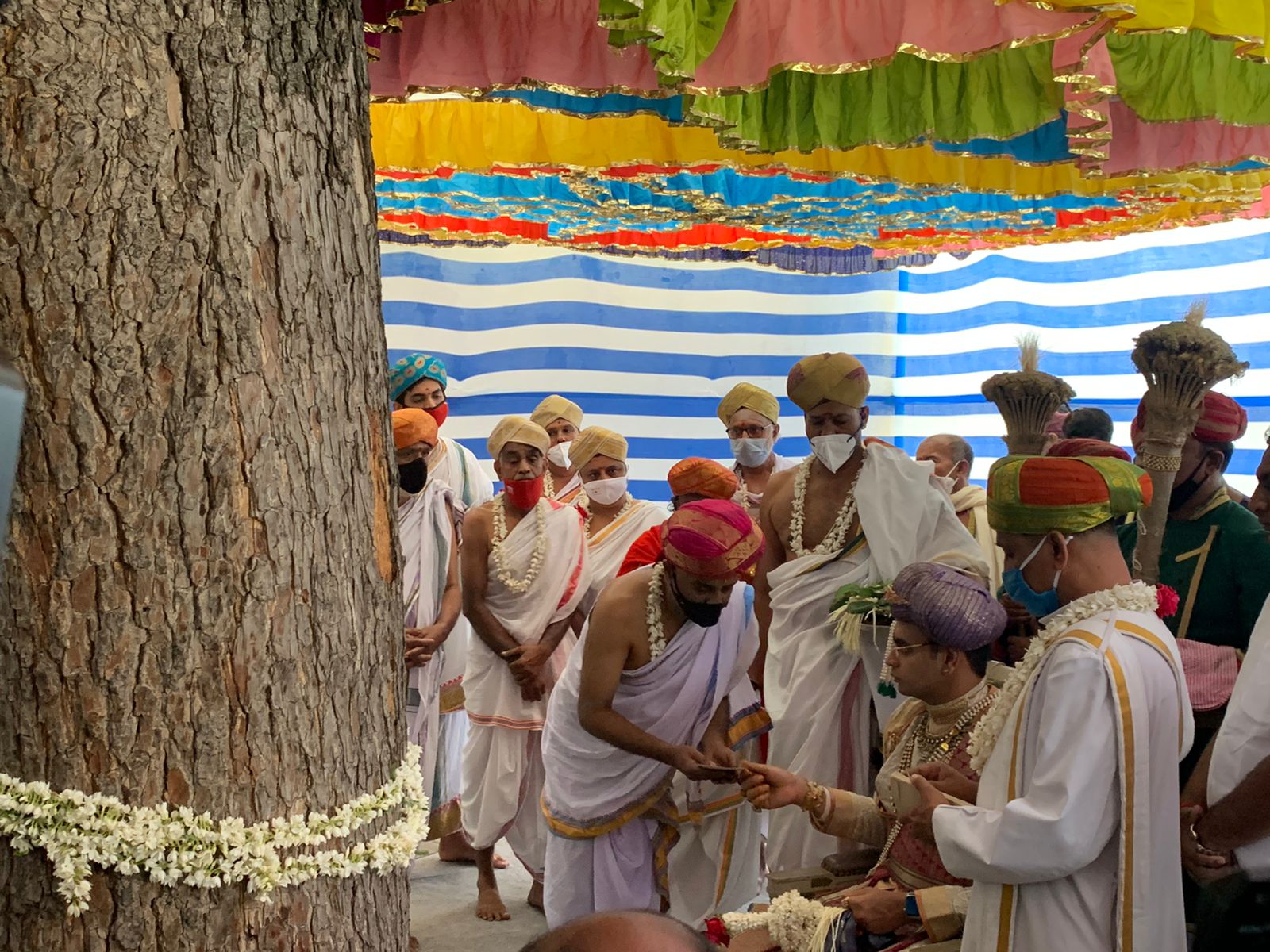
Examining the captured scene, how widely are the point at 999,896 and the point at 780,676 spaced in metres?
2.08

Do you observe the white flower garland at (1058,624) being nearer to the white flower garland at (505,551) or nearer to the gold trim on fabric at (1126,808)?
the gold trim on fabric at (1126,808)

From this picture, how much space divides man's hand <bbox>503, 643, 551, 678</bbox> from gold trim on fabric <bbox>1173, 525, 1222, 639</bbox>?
8.05 ft

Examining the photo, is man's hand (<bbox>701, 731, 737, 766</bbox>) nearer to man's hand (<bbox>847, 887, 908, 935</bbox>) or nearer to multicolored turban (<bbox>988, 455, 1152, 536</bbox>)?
man's hand (<bbox>847, 887, 908, 935</bbox>)

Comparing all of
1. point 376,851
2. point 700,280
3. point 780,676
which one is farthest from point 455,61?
point 700,280

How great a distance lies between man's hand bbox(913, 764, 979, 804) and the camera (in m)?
2.73

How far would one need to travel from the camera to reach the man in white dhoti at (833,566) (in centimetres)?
A: 430

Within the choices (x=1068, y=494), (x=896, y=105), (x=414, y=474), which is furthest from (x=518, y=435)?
(x=1068, y=494)

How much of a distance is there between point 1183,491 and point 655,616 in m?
1.68

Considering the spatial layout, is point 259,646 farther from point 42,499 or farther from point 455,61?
point 455,61

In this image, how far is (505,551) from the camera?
524 centimetres

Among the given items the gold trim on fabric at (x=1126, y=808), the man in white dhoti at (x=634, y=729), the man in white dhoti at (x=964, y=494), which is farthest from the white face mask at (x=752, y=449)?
the gold trim on fabric at (x=1126, y=808)

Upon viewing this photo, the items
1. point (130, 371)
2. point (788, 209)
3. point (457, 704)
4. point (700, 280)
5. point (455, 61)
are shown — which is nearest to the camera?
point (130, 371)

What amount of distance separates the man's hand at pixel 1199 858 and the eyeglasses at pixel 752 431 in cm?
362

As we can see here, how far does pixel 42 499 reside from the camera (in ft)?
5.52
